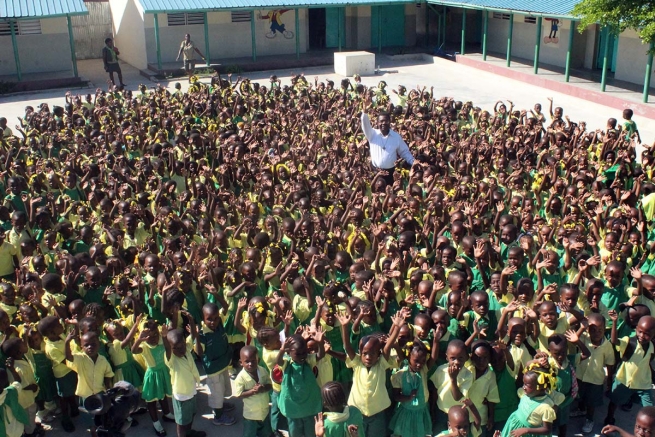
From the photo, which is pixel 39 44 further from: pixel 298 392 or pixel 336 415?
pixel 336 415

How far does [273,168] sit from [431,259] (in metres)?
2.67

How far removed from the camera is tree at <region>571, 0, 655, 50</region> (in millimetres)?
11672

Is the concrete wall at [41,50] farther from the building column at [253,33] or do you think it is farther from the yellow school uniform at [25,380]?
the yellow school uniform at [25,380]

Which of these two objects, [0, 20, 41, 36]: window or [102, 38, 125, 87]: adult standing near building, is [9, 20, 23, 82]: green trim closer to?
[0, 20, 41, 36]: window

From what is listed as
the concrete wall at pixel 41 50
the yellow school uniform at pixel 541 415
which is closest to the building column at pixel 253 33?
the concrete wall at pixel 41 50

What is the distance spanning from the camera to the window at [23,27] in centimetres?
1931

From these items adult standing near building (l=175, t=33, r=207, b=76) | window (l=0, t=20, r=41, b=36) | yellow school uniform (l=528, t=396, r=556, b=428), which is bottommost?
yellow school uniform (l=528, t=396, r=556, b=428)

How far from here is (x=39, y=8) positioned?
1812 cm

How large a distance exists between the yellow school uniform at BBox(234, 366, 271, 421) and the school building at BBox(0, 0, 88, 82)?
16727mm

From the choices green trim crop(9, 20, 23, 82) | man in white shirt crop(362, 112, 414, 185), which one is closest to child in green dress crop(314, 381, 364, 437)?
man in white shirt crop(362, 112, 414, 185)

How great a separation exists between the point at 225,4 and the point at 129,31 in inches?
→ 164

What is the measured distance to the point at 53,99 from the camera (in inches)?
676

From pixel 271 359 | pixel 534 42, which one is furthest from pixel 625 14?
pixel 271 359

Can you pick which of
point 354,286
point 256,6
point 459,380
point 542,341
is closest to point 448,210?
point 354,286
